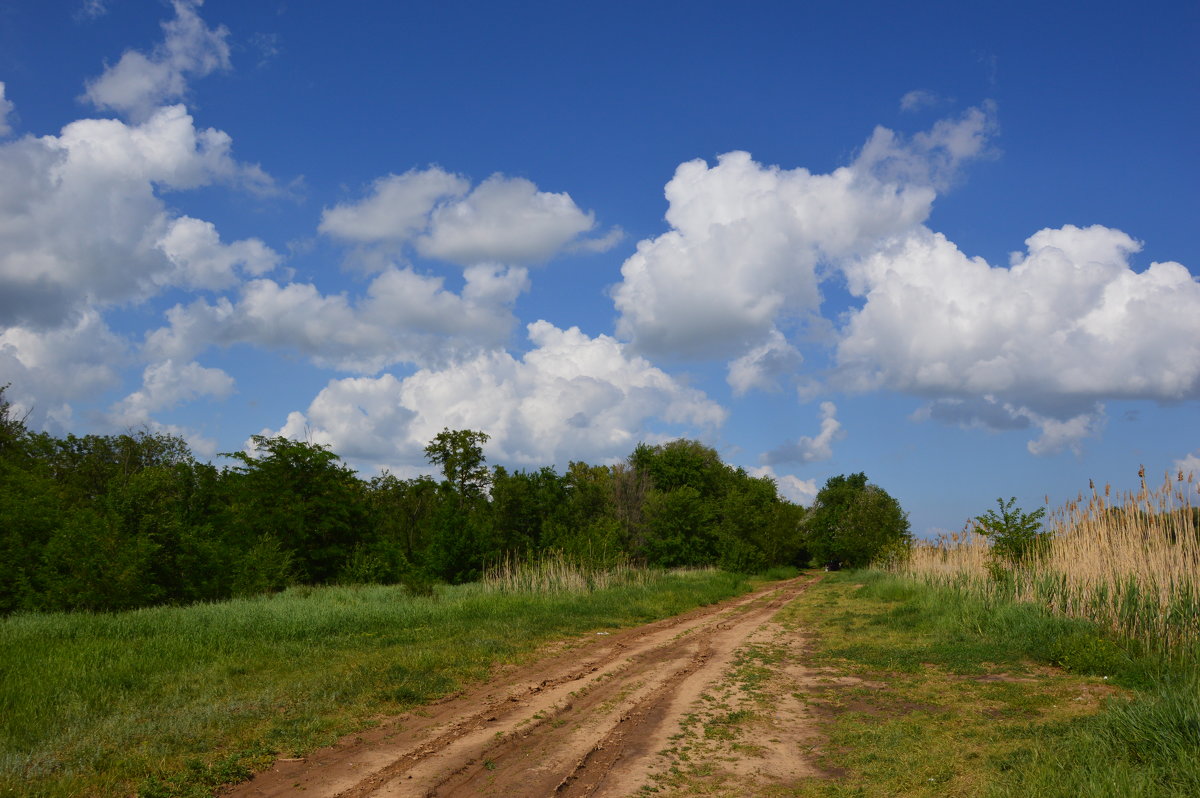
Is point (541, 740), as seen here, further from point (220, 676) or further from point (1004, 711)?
point (220, 676)

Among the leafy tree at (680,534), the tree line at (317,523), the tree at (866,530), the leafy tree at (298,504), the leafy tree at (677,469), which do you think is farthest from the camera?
the leafy tree at (677,469)

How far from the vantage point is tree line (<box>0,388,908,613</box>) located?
19.3 metres

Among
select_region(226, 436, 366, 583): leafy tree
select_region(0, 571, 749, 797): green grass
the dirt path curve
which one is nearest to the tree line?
select_region(226, 436, 366, 583): leafy tree

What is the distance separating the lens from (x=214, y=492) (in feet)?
117

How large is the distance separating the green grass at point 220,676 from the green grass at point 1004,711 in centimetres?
524

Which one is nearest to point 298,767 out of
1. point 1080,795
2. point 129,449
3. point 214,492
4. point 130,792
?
point 130,792

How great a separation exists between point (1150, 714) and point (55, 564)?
74.1ft

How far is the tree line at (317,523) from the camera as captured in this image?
63.2 ft

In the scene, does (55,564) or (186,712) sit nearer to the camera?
(186,712)

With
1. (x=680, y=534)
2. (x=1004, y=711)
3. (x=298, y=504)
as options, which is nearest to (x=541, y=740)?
(x=1004, y=711)

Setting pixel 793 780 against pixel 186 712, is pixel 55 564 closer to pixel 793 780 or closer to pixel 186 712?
pixel 186 712

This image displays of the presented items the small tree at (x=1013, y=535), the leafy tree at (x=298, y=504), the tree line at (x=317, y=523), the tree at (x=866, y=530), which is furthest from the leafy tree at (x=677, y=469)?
the small tree at (x=1013, y=535)

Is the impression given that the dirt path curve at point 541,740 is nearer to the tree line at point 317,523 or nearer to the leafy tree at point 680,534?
the tree line at point 317,523

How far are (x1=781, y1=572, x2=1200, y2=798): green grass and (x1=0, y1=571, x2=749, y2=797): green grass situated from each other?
17.2 ft
